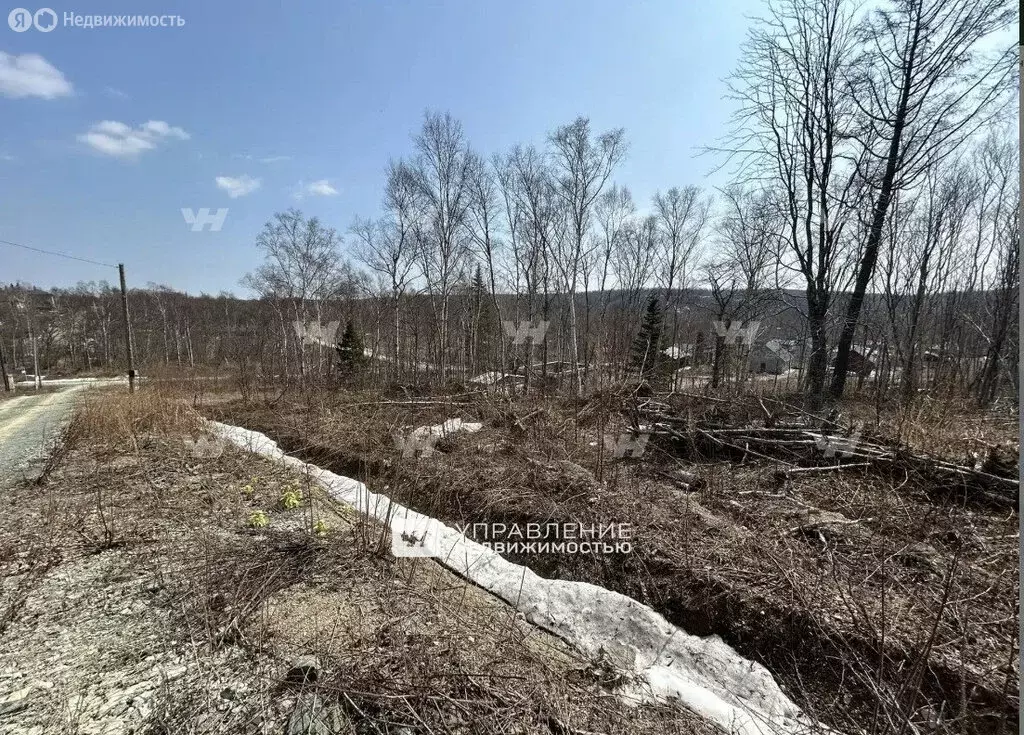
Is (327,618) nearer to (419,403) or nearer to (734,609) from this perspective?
(734,609)

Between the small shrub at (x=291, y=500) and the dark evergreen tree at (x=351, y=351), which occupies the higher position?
the dark evergreen tree at (x=351, y=351)

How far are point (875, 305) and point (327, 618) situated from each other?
84.5 ft

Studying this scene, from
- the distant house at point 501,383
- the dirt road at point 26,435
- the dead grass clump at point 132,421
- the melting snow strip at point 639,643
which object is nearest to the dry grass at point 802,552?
the melting snow strip at point 639,643

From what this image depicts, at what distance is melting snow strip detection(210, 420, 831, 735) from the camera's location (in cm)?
276

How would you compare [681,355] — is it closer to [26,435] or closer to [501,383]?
[501,383]

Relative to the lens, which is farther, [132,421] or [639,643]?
[132,421]

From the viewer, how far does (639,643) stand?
11.3 feet

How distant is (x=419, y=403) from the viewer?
10398mm

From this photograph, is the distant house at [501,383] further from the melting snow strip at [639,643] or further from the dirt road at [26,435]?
the dirt road at [26,435]

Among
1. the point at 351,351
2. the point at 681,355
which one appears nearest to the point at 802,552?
the point at 681,355

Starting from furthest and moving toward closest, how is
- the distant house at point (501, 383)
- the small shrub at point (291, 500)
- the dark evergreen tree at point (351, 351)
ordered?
the dark evergreen tree at point (351, 351)
the distant house at point (501, 383)
the small shrub at point (291, 500)

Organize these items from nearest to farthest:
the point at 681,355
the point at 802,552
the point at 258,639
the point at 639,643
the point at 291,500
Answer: the point at 258,639 < the point at 639,643 < the point at 802,552 < the point at 291,500 < the point at 681,355

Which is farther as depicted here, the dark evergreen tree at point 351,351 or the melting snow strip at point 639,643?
the dark evergreen tree at point 351,351

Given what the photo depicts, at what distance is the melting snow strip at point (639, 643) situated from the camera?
2.76m
